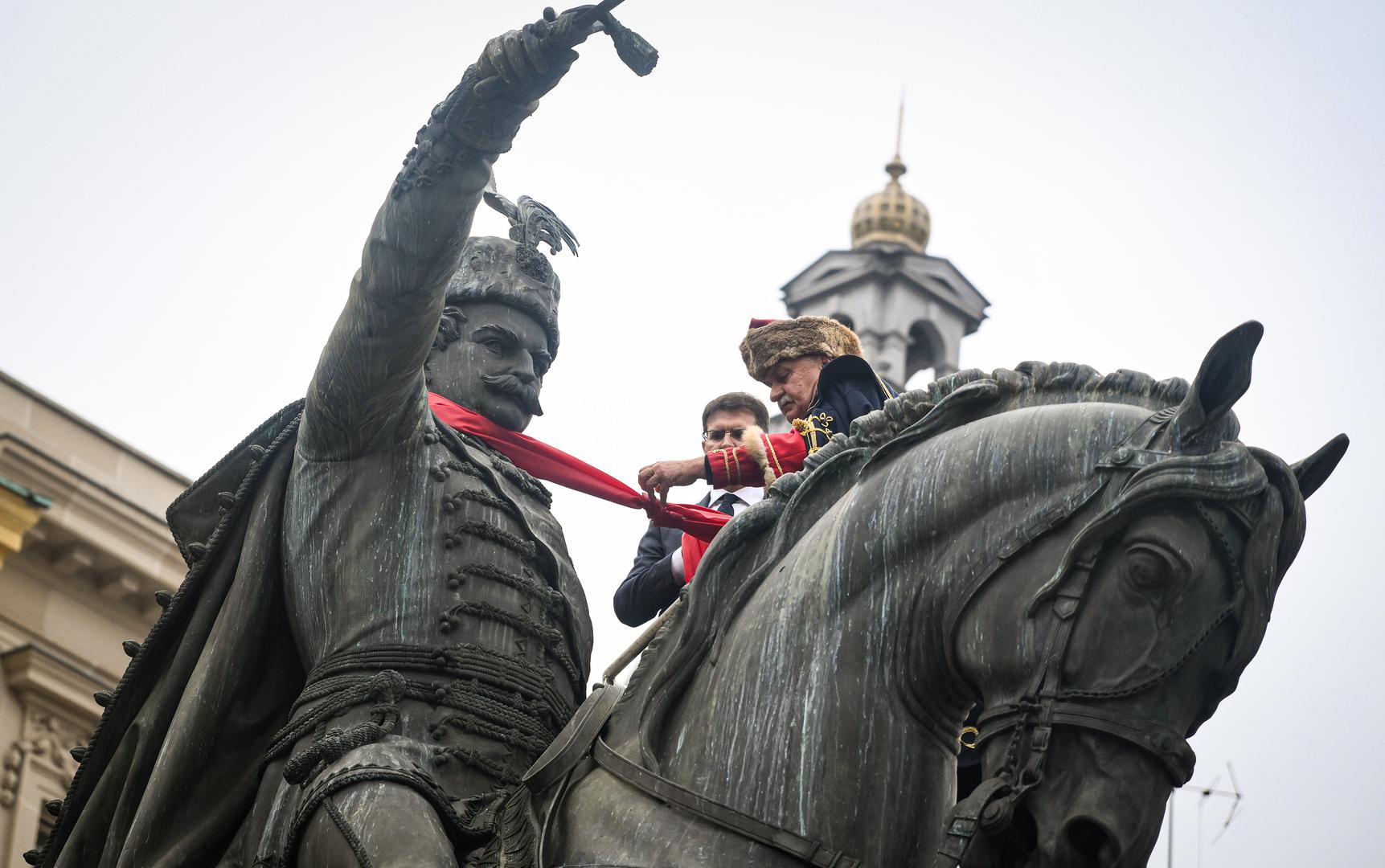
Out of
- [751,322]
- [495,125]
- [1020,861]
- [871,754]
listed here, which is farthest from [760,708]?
[751,322]

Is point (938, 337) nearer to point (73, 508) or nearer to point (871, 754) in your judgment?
point (73, 508)

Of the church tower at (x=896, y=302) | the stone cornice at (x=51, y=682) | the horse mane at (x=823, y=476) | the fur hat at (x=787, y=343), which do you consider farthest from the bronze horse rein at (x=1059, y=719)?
the church tower at (x=896, y=302)

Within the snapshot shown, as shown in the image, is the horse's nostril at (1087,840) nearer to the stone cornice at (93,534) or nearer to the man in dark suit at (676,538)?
the man in dark suit at (676,538)

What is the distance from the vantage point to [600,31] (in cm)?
748

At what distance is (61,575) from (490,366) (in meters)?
19.0

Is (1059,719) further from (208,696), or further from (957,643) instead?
(208,696)

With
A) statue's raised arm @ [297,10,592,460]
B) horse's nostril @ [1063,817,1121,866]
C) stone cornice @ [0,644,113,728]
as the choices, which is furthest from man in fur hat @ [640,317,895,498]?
stone cornice @ [0,644,113,728]

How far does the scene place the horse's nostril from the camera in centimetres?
575

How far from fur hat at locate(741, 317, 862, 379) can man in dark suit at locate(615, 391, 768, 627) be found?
10.7 inches

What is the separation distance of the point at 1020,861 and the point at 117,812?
3.62m

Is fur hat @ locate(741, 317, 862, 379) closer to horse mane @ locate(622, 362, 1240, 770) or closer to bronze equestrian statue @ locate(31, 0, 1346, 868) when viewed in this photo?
bronze equestrian statue @ locate(31, 0, 1346, 868)

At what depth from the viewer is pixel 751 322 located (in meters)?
10.4

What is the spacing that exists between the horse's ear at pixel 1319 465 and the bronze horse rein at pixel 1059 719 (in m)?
0.45

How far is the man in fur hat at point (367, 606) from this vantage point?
7.67m
